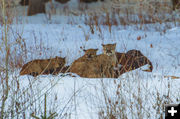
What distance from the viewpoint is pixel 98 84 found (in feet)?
11.9

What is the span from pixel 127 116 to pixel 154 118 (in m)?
0.28

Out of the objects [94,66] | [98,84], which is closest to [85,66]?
[94,66]

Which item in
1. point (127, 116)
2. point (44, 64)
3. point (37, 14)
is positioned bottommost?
point (127, 116)

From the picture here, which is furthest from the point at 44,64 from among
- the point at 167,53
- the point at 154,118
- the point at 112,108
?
the point at 167,53

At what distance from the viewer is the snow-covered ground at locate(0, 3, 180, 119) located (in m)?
2.82

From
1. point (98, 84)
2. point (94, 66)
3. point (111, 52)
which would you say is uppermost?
point (111, 52)

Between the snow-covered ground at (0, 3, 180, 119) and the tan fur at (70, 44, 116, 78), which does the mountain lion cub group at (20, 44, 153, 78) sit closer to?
the tan fur at (70, 44, 116, 78)

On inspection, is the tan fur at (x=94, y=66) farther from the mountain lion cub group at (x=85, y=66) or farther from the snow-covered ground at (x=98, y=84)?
the snow-covered ground at (x=98, y=84)

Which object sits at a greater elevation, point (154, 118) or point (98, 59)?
point (98, 59)

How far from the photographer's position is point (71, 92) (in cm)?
338

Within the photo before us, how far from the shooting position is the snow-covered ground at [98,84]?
111 inches

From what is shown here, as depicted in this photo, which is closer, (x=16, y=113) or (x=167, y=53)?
(x=16, y=113)

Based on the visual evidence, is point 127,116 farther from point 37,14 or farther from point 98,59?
point 37,14

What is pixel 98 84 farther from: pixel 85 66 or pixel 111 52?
pixel 111 52
